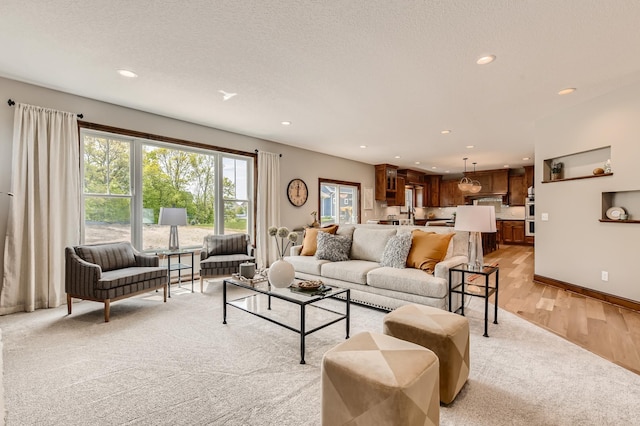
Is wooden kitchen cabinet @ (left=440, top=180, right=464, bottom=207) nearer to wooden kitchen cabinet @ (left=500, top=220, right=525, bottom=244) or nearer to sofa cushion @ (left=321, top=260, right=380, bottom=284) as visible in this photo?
wooden kitchen cabinet @ (left=500, top=220, right=525, bottom=244)

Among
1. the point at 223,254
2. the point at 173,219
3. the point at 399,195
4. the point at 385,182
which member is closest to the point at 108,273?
the point at 173,219

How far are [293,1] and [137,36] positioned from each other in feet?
4.60

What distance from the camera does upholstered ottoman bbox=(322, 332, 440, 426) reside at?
4.29ft

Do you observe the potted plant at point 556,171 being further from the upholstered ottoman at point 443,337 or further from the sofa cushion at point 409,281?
the upholstered ottoman at point 443,337

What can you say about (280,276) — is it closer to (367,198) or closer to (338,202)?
(338,202)

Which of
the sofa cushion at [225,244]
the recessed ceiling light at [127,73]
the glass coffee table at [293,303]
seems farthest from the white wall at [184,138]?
the glass coffee table at [293,303]

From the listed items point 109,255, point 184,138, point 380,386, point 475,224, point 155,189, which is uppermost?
point 184,138

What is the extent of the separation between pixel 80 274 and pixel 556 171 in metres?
6.48

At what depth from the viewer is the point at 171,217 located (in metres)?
4.24

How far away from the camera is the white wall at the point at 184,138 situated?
11.1 feet

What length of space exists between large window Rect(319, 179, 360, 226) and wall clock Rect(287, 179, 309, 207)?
0.62 metres

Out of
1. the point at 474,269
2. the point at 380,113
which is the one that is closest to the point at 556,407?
the point at 474,269

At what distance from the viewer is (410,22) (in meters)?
2.29

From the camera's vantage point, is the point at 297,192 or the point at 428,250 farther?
the point at 297,192
